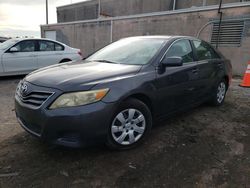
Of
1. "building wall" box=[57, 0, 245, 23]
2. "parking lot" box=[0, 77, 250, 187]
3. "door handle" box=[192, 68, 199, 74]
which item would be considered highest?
"building wall" box=[57, 0, 245, 23]

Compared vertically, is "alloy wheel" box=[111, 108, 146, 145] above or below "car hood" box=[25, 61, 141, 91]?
below

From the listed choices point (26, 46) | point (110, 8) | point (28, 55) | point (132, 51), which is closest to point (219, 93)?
point (132, 51)

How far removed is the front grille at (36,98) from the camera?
100 inches

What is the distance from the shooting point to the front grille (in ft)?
8.34

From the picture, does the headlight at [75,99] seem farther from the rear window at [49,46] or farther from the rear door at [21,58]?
the rear window at [49,46]

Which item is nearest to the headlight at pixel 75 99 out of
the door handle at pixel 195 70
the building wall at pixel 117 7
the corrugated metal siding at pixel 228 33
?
the door handle at pixel 195 70

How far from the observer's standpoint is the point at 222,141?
3.39m

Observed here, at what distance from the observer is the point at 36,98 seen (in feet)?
8.61

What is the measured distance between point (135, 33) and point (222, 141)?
10.5 meters

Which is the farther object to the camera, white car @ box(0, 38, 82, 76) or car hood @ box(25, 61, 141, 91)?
white car @ box(0, 38, 82, 76)

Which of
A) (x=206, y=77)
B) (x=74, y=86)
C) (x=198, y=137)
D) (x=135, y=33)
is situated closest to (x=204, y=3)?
(x=135, y=33)

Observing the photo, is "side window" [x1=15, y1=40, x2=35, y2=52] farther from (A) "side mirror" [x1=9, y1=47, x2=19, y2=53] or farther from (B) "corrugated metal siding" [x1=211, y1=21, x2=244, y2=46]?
(B) "corrugated metal siding" [x1=211, y1=21, x2=244, y2=46]

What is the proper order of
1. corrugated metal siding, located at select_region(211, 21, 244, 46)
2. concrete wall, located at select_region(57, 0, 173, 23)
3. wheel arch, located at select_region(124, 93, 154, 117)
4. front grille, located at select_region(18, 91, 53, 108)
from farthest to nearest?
concrete wall, located at select_region(57, 0, 173, 23)
corrugated metal siding, located at select_region(211, 21, 244, 46)
wheel arch, located at select_region(124, 93, 154, 117)
front grille, located at select_region(18, 91, 53, 108)

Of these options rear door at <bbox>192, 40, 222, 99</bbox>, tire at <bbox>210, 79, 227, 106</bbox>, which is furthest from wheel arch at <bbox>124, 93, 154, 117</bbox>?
tire at <bbox>210, 79, 227, 106</bbox>
